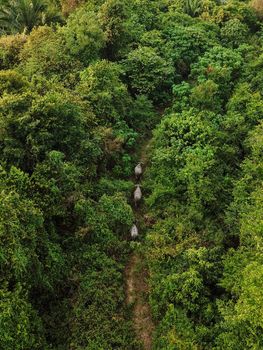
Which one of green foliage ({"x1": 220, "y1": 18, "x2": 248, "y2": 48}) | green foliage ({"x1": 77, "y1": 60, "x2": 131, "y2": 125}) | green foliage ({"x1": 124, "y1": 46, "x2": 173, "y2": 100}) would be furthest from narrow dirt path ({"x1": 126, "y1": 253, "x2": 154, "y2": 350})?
green foliage ({"x1": 220, "y1": 18, "x2": 248, "y2": 48})

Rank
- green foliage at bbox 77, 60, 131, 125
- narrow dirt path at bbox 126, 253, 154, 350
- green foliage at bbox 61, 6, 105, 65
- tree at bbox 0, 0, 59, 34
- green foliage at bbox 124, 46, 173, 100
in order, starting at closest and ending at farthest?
narrow dirt path at bbox 126, 253, 154, 350, green foliage at bbox 77, 60, 131, 125, green foliage at bbox 61, 6, 105, 65, green foliage at bbox 124, 46, 173, 100, tree at bbox 0, 0, 59, 34

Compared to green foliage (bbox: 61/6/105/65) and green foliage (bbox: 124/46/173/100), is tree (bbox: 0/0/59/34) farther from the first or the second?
green foliage (bbox: 124/46/173/100)

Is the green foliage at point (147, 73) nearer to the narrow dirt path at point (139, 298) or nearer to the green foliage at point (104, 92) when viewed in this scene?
the green foliage at point (104, 92)

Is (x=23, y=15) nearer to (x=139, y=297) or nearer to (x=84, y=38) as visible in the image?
(x=84, y=38)

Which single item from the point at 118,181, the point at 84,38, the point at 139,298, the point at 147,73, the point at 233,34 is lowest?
the point at 139,298

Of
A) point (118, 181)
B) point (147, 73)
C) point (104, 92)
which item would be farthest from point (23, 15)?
point (118, 181)

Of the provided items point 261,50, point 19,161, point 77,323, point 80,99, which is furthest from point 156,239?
point 261,50

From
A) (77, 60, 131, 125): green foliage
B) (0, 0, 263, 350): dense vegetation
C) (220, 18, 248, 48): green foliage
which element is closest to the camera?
(0, 0, 263, 350): dense vegetation
